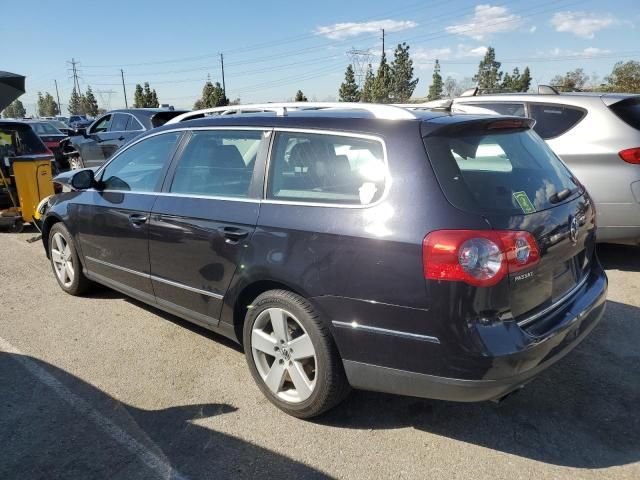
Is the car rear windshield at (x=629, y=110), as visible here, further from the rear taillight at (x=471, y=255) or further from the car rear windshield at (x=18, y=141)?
the car rear windshield at (x=18, y=141)

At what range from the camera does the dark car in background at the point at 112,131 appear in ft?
34.1

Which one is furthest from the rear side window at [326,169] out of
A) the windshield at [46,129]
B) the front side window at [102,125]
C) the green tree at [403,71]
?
the green tree at [403,71]

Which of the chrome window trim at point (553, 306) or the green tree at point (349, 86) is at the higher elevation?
the green tree at point (349, 86)

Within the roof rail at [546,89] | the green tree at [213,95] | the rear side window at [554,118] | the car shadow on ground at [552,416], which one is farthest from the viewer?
the green tree at [213,95]

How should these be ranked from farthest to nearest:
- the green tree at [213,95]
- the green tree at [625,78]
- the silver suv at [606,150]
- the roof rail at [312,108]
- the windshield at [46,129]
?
the green tree at [213,95] → the green tree at [625,78] → the windshield at [46,129] → the silver suv at [606,150] → the roof rail at [312,108]

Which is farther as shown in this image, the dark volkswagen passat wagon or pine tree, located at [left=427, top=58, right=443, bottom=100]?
pine tree, located at [left=427, top=58, right=443, bottom=100]

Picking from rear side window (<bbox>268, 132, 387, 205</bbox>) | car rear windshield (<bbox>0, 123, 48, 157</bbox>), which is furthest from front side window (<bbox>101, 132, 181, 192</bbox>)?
car rear windshield (<bbox>0, 123, 48, 157</bbox>)

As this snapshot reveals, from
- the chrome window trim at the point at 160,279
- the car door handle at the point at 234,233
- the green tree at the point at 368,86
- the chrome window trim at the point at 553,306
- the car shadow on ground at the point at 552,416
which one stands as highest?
the green tree at the point at 368,86

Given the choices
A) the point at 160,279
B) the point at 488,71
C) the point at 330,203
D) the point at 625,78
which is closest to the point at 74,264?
the point at 160,279

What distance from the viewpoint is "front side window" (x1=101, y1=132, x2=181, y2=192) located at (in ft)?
12.4

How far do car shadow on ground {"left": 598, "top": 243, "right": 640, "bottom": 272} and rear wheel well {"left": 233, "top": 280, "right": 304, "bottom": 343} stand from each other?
4106mm

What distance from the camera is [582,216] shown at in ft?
9.44

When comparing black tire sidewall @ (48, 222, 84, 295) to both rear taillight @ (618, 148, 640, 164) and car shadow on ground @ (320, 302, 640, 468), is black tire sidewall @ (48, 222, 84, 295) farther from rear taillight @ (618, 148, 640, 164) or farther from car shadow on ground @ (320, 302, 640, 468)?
rear taillight @ (618, 148, 640, 164)

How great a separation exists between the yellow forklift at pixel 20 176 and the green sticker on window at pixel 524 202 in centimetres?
688
